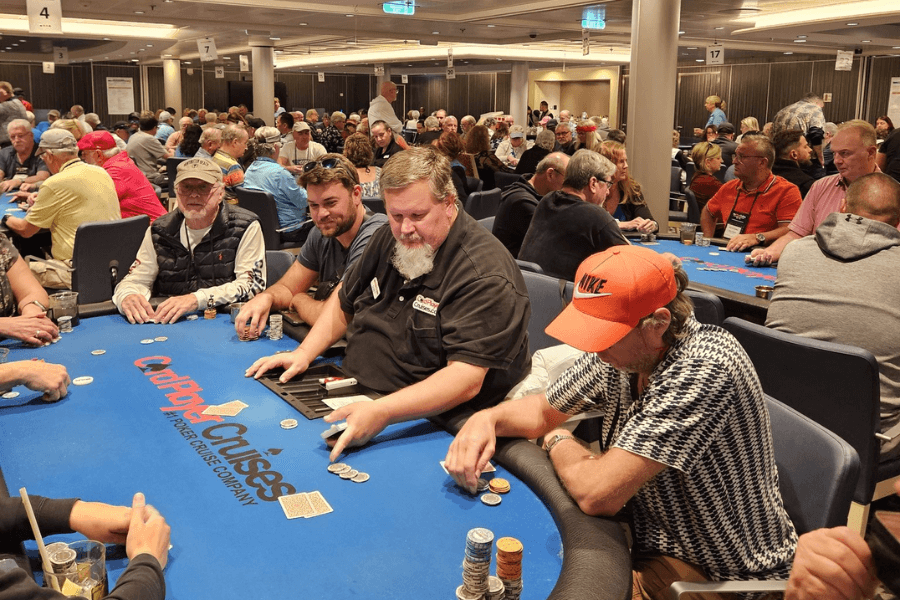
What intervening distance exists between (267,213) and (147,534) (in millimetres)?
4842

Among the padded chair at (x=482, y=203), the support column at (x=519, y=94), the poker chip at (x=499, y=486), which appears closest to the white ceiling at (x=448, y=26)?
the support column at (x=519, y=94)

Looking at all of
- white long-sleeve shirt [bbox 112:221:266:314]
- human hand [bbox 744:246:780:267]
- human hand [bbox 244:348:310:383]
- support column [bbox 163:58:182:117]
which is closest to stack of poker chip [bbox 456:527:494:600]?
human hand [bbox 244:348:310:383]

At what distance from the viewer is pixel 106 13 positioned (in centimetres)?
1159

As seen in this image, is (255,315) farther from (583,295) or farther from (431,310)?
(583,295)

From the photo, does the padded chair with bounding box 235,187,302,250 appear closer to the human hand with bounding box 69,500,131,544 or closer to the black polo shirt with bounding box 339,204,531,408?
A: the black polo shirt with bounding box 339,204,531,408

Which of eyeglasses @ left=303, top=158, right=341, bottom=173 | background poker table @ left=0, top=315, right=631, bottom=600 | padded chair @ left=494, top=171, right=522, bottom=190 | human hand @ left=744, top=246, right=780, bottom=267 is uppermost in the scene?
eyeglasses @ left=303, top=158, right=341, bottom=173

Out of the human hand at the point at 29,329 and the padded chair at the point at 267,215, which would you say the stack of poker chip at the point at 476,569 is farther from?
the padded chair at the point at 267,215

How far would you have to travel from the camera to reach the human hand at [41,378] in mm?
2131

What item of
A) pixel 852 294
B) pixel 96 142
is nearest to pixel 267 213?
pixel 96 142

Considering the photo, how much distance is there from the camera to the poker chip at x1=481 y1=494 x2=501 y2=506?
1632mm

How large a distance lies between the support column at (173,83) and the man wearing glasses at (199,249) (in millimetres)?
16982

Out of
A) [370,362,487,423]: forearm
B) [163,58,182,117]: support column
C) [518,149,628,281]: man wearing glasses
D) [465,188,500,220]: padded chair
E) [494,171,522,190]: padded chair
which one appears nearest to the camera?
[370,362,487,423]: forearm

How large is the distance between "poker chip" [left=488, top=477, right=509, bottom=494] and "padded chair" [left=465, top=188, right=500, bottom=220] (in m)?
4.59

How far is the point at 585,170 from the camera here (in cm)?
386
